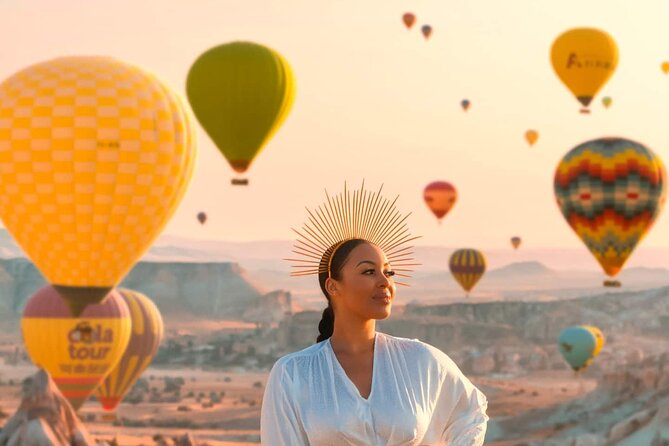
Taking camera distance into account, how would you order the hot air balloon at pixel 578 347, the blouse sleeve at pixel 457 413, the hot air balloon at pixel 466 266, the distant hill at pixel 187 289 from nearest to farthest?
the blouse sleeve at pixel 457 413, the hot air balloon at pixel 578 347, the hot air balloon at pixel 466 266, the distant hill at pixel 187 289

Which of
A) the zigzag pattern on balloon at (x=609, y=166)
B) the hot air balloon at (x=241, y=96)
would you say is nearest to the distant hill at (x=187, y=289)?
the zigzag pattern on balloon at (x=609, y=166)

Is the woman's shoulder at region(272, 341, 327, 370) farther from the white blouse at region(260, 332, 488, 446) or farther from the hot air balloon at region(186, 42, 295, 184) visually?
the hot air balloon at region(186, 42, 295, 184)

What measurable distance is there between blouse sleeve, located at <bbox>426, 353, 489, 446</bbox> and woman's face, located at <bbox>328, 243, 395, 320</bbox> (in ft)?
1.22

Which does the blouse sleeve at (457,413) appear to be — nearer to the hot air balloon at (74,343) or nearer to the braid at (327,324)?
the braid at (327,324)

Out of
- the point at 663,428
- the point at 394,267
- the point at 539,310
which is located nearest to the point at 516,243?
the point at 539,310

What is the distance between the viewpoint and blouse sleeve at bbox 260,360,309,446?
6.85m

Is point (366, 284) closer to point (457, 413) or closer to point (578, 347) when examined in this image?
point (457, 413)

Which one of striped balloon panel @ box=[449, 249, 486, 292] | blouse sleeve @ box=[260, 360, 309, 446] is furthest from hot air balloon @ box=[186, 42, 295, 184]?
striped balloon panel @ box=[449, 249, 486, 292]

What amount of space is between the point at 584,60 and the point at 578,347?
19.9 m

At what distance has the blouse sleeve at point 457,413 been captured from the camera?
701cm

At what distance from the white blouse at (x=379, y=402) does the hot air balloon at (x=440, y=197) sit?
72426 mm

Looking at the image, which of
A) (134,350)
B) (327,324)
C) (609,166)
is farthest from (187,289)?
(327,324)

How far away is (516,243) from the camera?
102500 millimetres

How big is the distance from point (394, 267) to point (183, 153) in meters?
31.7
